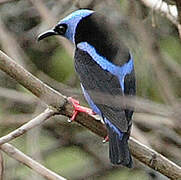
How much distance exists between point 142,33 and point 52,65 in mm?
1840

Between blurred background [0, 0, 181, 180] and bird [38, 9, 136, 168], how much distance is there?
0.46 m

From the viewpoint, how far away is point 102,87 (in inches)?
166

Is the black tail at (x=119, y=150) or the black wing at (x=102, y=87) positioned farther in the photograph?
the black wing at (x=102, y=87)

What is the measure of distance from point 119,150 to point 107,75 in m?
0.54

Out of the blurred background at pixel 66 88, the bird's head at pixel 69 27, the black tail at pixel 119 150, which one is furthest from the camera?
the blurred background at pixel 66 88

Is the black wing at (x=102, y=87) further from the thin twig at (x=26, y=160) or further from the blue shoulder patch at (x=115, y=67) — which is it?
the thin twig at (x=26, y=160)

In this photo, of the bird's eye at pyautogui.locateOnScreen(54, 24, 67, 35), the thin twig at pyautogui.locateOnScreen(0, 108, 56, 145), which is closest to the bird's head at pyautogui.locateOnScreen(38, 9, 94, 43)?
the bird's eye at pyautogui.locateOnScreen(54, 24, 67, 35)

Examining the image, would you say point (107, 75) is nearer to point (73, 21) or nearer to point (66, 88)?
point (73, 21)

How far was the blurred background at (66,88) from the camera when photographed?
545cm

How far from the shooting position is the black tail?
12.8ft

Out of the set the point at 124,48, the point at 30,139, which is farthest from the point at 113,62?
the point at 30,139

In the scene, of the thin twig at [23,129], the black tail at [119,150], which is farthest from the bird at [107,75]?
the thin twig at [23,129]

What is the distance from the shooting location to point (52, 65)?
6.59 m

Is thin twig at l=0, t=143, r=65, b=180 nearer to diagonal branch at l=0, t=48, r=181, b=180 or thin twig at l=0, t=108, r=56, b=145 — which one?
thin twig at l=0, t=108, r=56, b=145
